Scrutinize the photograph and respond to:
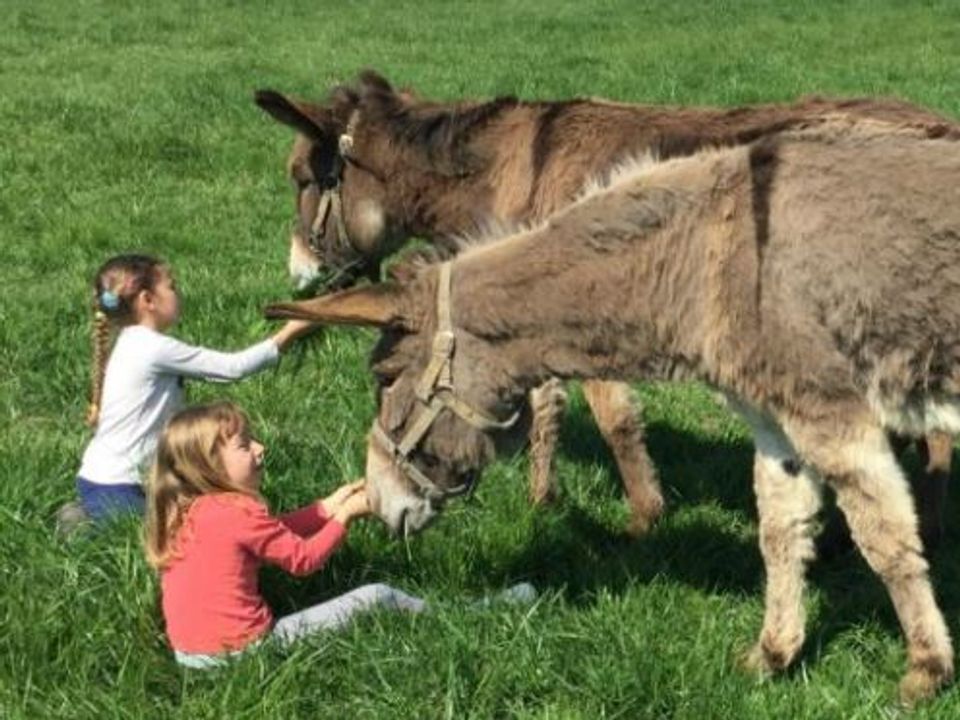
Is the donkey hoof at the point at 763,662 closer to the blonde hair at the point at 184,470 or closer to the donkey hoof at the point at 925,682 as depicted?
the donkey hoof at the point at 925,682

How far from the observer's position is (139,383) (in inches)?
182

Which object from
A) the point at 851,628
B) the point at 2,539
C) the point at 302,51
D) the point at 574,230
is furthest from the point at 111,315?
the point at 302,51

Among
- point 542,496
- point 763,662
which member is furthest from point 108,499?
point 763,662

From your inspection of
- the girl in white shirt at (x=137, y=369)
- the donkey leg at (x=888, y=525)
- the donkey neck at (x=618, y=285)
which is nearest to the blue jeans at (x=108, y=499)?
the girl in white shirt at (x=137, y=369)

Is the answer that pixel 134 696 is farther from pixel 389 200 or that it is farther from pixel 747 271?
pixel 389 200

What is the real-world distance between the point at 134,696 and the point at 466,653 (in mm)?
915

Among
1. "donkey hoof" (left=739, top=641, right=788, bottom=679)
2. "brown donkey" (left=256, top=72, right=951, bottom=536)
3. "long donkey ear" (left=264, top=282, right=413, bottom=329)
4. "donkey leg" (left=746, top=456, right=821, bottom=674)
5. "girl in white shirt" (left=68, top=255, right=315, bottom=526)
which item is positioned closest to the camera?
"long donkey ear" (left=264, top=282, right=413, bottom=329)

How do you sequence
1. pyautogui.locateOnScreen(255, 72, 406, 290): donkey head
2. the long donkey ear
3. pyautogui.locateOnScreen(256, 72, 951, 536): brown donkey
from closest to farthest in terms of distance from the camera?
the long donkey ear < pyautogui.locateOnScreen(256, 72, 951, 536): brown donkey < pyautogui.locateOnScreen(255, 72, 406, 290): donkey head

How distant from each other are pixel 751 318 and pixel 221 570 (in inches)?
65.0

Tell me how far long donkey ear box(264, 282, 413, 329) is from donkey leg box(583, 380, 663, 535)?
1387 mm

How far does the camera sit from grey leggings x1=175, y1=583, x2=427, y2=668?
3834 millimetres

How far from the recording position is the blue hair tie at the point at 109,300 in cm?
461

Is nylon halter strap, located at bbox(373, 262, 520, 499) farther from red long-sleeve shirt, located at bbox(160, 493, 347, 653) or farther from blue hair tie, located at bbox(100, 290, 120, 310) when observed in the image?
blue hair tie, located at bbox(100, 290, 120, 310)

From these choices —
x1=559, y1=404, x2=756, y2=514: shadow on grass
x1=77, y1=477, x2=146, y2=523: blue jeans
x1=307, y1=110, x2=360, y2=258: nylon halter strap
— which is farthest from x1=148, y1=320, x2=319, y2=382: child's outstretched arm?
x1=559, y1=404, x2=756, y2=514: shadow on grass
